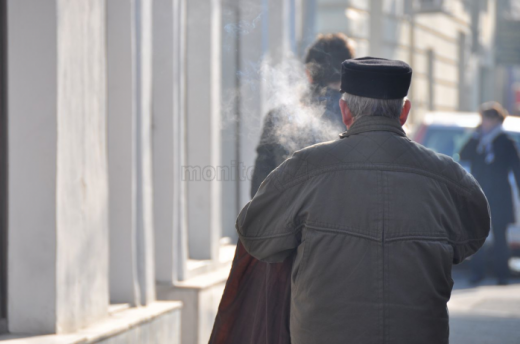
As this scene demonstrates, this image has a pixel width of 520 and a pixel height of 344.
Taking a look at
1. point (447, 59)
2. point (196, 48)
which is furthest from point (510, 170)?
point (447, 59)

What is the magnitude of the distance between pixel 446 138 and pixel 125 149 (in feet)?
22.1

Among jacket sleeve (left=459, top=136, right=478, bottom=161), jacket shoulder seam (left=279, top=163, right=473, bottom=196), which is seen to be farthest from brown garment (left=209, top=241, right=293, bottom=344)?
jacket sleeve (left=459, top=136, right=478, bottom=161)

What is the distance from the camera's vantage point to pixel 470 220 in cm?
292

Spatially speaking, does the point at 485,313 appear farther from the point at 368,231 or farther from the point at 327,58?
the point at 368,231

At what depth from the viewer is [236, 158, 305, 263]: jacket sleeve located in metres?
2.83

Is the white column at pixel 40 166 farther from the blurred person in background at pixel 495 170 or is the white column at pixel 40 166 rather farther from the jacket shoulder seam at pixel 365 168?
the blurred person in background at pixel 495 170

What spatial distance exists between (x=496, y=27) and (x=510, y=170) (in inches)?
740

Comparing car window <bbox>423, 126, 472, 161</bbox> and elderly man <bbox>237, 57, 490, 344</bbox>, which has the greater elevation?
car window <bbox>423, 126, 472, 161</bbox>

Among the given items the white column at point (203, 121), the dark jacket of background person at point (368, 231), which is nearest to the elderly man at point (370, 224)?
the dark jacket of background person at point (368, 231)

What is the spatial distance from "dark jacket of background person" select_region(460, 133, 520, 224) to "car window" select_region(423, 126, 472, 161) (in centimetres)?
114

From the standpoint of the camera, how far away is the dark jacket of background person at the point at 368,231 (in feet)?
8.98

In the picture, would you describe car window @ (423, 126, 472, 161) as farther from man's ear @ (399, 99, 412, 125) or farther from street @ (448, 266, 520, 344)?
man's ear @ (399, 99, 412, 125)

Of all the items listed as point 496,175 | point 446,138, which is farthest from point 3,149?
point 446,138

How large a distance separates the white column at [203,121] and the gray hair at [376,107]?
3.97m
